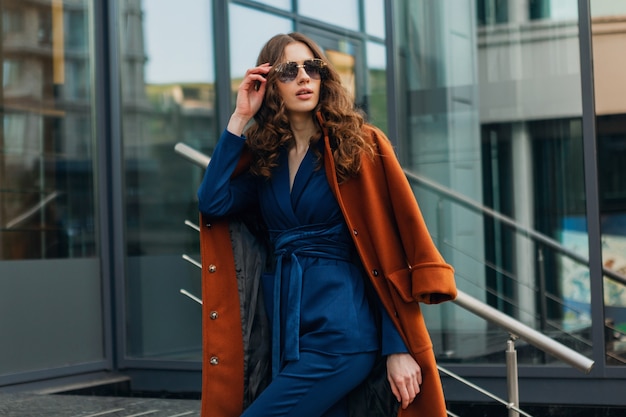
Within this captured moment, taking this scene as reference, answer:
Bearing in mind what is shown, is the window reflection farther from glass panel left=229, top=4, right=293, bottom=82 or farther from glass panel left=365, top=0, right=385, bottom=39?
glass panel left=365, top=0, right=385, bottom=39

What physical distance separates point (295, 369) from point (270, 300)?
0.82 ft

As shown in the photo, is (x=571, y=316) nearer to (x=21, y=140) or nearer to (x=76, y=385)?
(x=76, y=385)

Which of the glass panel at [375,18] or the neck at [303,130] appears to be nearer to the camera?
the neck at [303,130]

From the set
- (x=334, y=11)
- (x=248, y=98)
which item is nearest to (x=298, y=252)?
(x=248, y=98)

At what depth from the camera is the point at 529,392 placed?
5812mm

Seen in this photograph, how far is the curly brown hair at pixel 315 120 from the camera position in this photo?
104 inches

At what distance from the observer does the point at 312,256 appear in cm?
266

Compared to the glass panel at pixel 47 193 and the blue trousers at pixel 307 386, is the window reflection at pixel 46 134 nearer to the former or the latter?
the glass panel at pixel 47 193

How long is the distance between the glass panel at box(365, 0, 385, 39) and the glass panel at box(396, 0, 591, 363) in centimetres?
12

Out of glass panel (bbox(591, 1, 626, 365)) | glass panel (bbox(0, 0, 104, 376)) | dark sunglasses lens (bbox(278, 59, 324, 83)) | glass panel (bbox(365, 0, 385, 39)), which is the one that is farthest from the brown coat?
glass panel (bbox(365, 0, 385, 39))

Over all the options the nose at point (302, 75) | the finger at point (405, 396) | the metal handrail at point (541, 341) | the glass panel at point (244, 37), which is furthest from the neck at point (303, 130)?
the glass panel at point (244, 37)

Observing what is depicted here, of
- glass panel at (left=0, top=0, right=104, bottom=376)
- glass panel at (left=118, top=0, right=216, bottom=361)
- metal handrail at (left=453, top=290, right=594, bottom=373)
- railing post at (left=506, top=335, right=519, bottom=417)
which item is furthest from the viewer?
glass panel at (left=118, top=0, right=216, bottom=361)

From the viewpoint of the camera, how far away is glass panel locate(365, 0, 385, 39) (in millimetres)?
6418

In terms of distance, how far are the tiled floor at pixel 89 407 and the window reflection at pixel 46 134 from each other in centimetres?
141
